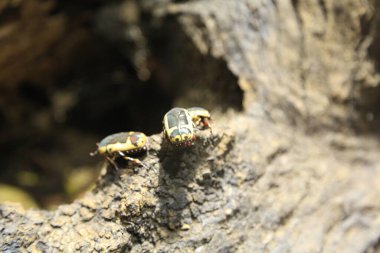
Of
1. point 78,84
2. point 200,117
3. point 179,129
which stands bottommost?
point 179,129

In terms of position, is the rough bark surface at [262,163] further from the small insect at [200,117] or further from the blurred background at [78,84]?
the blurred background at [78,84]

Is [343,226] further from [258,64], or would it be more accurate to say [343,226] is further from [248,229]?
[258,64]

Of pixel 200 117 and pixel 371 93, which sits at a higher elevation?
pixel 371 93

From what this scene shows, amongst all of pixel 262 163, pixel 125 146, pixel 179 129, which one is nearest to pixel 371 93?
pixel 262 163

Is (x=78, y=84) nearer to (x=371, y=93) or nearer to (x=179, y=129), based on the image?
(x=179, y=129)

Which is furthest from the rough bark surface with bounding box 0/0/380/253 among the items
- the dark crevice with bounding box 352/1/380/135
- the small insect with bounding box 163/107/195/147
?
the small insect with bounding box 163/107/195/147

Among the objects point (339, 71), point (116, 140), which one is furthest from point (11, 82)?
point (339, 71)
